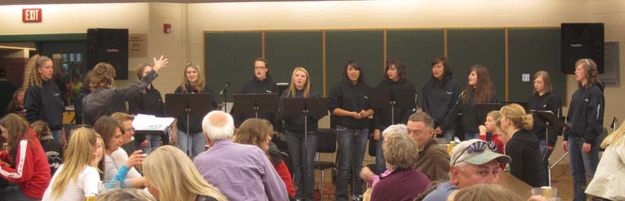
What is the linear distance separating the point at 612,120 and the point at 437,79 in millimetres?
3287

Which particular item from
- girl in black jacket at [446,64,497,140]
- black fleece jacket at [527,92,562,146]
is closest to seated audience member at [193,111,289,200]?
girl in black jacket at [446,64,497,140]

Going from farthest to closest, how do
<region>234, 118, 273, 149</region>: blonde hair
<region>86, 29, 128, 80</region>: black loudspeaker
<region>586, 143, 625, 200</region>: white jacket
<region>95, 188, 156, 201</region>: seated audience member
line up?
<region>86, 29, 128, 80</region>: black loudspeaker
<region>586, 143, 625, 200</region>: white jacket
<region>234, 118, 273, 149</region>: blonde hair
<region>95, 188, 156, 201</region>: seated audience member

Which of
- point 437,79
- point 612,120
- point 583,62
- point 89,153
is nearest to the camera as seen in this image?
point 89,153

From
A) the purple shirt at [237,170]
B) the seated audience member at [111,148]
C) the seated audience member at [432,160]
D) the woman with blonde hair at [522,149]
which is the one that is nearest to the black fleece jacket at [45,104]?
the seated audience member at [111,148]

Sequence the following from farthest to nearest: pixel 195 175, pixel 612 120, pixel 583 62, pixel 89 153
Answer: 1. pixel 612 120
2. pixel 583 62
3. pixel 89 153
4. pixel 195 175

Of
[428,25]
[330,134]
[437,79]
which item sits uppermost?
[428,25]

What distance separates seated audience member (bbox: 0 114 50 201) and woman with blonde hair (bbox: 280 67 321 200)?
3160mm

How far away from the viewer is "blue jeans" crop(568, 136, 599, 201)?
28.9ft

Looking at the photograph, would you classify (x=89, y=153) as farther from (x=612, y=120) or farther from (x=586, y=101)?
(x=612, y=120)

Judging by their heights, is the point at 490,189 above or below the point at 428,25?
below

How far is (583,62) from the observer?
8.90 metres

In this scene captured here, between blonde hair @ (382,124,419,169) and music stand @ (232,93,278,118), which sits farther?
music stand @ (232,93,278,118)

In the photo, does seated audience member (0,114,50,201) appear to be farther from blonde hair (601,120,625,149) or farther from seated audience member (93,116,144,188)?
blonde hair (601,120,625,149)

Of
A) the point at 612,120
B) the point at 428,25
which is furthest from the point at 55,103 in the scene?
the point at 612,120
